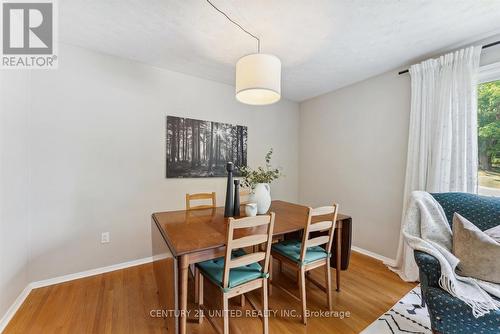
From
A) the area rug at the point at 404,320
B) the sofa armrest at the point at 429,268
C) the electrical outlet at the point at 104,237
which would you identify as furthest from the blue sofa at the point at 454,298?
the electrical outlet at the point at 104,237

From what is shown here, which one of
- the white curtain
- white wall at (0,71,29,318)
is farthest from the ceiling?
white wall at (0,71,29,318)

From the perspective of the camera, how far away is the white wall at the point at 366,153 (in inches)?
104

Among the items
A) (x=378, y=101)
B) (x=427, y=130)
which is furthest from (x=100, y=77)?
(x=427, y=130)

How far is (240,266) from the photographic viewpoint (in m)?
1.43

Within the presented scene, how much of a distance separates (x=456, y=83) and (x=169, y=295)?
311 cm

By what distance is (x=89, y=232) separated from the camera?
232cm

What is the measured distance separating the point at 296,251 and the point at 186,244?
37.5 inches

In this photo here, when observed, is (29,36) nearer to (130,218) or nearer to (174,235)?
(130,218)

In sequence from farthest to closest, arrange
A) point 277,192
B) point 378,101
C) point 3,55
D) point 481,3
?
1. point 277,192
2. point 378,101
3. point 3,55
4. point 481,3

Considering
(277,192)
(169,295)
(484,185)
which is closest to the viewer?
(169,295)

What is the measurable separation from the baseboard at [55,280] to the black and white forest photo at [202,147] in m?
1.13

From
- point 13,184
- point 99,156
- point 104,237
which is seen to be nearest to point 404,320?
point 104,237

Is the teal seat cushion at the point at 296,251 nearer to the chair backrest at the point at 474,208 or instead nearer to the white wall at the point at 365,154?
the chair backrest at the point at 474,208

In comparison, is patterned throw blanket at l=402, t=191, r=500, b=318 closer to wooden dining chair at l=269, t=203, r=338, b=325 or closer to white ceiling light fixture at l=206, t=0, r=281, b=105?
wooden dining chair at l=269, t=203, r=338, b=325
